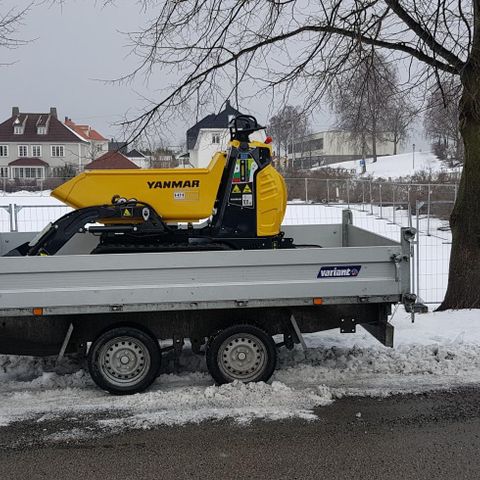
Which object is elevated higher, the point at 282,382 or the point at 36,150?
the point at 36,150

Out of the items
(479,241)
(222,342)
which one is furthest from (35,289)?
(479,241)

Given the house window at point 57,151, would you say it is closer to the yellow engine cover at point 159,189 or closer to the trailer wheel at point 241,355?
the yellow engine cover at point 159,189

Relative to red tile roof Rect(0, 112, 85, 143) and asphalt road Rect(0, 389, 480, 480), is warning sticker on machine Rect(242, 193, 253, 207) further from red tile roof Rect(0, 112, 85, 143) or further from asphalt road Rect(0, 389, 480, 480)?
red tile roof Rect(0, 112, 85, 143)

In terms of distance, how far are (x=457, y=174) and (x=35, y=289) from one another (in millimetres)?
29288

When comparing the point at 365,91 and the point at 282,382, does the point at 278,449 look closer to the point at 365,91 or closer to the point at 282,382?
the point at 282,382

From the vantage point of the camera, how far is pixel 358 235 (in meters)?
7.51

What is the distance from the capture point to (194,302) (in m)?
5.45

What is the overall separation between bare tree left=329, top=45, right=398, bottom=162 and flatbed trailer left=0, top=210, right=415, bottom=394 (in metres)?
3.79

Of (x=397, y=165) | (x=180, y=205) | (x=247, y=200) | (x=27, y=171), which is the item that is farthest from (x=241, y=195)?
(x=27, y=171)

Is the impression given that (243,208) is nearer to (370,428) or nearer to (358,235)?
(358,235)

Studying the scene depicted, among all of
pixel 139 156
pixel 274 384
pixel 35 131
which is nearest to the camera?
pixel 274 384

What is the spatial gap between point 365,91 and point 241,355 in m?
5.01

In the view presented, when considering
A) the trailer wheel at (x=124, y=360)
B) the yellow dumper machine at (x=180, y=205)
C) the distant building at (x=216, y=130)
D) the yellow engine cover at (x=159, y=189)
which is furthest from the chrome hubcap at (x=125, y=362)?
the distant building at (x=216, y=130)

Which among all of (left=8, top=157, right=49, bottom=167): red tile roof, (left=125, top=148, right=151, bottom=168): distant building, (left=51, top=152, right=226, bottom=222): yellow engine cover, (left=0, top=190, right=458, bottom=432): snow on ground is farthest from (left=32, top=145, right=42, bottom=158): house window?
(left=51, top=152, right=226, bottom=222): yellow engine cover
